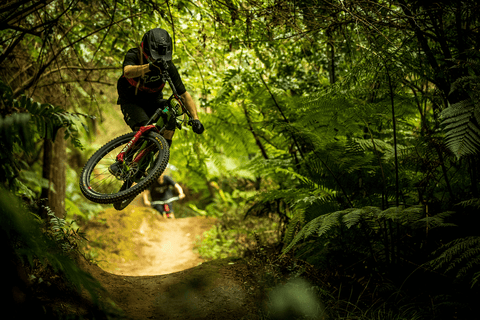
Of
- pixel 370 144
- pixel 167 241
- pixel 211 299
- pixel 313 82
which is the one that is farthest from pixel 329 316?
pixel 167 241

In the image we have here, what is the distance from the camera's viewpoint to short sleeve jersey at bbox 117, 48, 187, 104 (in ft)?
12.0

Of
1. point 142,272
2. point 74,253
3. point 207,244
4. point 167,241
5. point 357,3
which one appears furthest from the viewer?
point 167,241

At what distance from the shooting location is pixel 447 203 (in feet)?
9.78

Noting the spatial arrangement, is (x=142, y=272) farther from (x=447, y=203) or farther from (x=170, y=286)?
(x=447, y=203)

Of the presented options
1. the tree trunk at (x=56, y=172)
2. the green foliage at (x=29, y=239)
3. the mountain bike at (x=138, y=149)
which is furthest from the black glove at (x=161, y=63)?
the tree trunk at (x=56, y=172)

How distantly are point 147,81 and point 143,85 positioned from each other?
108 millimetres

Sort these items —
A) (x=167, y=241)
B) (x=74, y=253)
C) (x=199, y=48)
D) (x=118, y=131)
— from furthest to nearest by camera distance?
(x=118, y=131)
(x=167, y=241)
(x=199, y=48)
(x=74, y=253)

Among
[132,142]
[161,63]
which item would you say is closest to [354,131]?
Result: [161,63]

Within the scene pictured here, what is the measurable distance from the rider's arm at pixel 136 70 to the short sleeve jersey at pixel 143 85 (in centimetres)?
13

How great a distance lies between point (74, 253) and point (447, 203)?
3.59 meters

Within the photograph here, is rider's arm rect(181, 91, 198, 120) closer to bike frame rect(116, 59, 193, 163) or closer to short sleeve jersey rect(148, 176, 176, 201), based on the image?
bike frame rect(116, 59, 193, 163)

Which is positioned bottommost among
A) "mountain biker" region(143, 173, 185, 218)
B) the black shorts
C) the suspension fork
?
"mountain biker" region(143, 173, 185, 218)

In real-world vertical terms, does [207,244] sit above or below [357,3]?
below

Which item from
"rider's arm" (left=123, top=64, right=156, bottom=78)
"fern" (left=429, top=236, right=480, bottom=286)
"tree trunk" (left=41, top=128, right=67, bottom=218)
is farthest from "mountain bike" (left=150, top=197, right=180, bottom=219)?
"fern" (left=429, top=236, right=480, bottom=286)
